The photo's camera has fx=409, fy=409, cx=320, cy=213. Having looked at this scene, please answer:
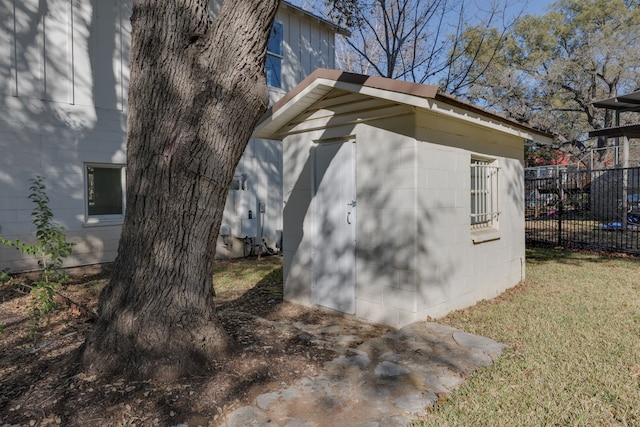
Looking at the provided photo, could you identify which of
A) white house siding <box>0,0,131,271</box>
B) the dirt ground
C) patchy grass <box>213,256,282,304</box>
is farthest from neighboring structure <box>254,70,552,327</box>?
white house siding <box>0,0,131,271</box>

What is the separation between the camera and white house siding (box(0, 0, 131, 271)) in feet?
23.0

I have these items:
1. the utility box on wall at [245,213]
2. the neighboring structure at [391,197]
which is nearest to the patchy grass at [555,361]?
the neighboring structure at [391,197]

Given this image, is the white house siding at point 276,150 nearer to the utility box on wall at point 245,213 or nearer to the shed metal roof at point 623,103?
the utility box on wall at point 245,213

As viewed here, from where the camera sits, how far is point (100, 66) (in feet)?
26.2

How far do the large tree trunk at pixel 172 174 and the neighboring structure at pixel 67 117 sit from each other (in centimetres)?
549

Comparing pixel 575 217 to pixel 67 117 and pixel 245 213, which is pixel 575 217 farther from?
pixel 67 117

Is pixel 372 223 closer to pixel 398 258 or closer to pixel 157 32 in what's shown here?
pixel 398 258

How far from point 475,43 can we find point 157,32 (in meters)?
10.8

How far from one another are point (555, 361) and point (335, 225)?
2776 mm

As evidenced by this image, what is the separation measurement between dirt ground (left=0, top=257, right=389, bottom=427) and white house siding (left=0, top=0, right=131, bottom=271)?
11.6ft

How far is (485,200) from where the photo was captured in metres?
5.93

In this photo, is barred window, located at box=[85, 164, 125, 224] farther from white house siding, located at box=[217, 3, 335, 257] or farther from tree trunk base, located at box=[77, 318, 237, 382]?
tree trunk base, located at box=[77, 318, 237, 382]

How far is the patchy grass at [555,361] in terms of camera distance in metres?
2.64

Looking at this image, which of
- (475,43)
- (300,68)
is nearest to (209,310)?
(300,68)
